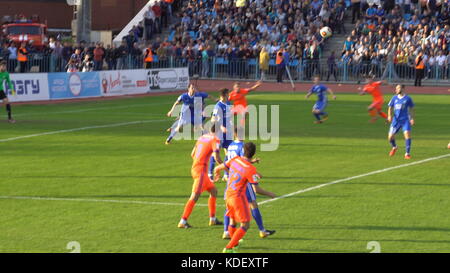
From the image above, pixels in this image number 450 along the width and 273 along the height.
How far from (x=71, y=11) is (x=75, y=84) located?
32.3 metres

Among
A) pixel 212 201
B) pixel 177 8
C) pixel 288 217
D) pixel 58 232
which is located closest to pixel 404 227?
pixel 288 217

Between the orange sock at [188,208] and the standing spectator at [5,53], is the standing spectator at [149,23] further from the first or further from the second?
the orange sock at [188,208]

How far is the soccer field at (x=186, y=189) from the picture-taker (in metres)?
14.6

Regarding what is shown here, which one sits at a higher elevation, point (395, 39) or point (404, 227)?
point (395, 39)

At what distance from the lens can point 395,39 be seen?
4969cm

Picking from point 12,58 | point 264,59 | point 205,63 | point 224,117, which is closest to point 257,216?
point 224,117

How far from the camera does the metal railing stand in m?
49.0

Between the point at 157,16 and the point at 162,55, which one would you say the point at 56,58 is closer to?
the point at 162,55

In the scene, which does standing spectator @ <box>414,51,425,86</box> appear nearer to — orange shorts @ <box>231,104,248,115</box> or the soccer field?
the soccer field

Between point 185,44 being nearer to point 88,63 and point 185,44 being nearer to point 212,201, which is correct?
point 88,63

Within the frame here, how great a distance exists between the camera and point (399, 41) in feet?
164

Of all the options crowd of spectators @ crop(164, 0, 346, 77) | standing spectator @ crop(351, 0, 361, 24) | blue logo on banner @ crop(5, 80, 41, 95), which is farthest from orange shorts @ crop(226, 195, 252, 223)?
standing spectator @ crop(351, 0, 361, 24)

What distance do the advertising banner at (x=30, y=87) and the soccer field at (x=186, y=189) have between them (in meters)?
5.49

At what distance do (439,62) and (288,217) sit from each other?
34.6 meters
